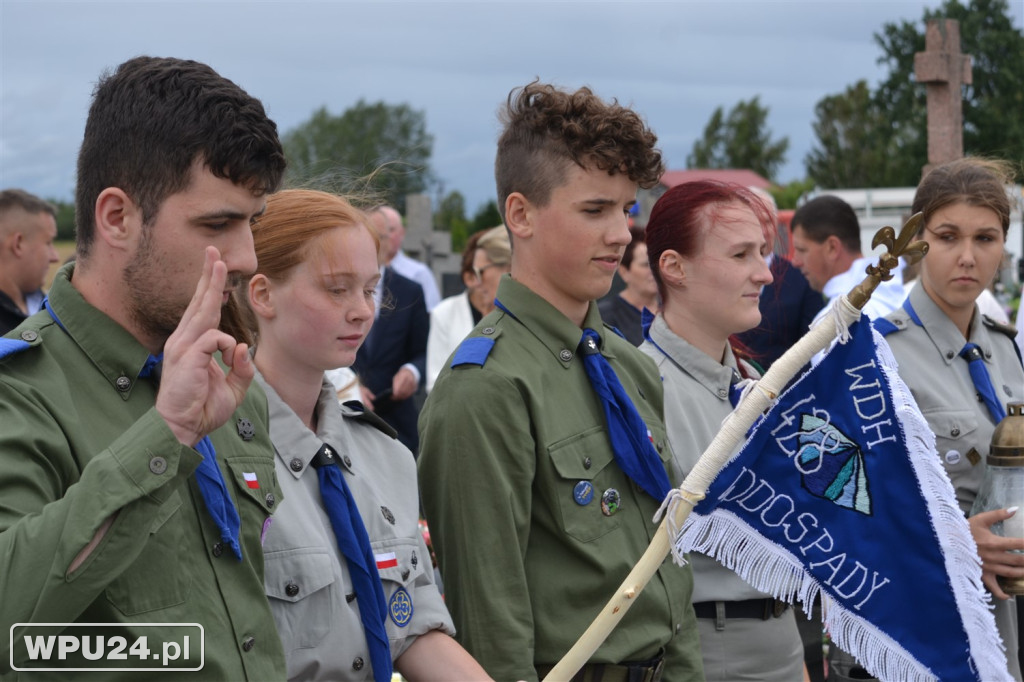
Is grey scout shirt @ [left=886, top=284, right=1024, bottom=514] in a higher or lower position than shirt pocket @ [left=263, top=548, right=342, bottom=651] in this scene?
higher

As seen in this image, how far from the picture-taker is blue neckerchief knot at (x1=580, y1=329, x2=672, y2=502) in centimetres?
300

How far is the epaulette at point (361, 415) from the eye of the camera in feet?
9.59

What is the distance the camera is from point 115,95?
2.07 m

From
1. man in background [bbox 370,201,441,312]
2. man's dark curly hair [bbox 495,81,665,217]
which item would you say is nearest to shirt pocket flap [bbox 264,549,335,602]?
man's dark curly hair [bbox 495,81,665,217]

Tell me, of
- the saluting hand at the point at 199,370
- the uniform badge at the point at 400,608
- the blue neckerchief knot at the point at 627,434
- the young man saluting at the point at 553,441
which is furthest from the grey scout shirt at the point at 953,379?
the saluting hand at the point at 199,370

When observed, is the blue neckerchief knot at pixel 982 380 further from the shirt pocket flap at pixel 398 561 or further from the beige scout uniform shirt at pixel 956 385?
the shirt pocket flap at pixel 398 561

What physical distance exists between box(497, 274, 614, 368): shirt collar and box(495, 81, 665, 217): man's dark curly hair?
0.27 m

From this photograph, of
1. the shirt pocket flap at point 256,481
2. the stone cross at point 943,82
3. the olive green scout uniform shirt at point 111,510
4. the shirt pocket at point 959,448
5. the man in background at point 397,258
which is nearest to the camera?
the olive green scout uniform shirt at point 111,510

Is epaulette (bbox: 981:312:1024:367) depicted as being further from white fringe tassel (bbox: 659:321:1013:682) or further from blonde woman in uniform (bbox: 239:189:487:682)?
blonde woman in uniform (bbox: 239:189:487:682)

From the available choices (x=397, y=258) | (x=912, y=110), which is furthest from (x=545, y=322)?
(x=912, y=110)

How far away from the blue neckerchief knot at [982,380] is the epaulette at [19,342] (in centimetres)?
317

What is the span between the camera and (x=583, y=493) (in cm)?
291

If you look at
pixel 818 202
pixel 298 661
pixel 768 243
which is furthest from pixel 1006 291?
pixel 298 661

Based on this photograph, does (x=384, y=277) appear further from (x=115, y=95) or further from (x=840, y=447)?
(x=115, y=95)
